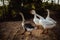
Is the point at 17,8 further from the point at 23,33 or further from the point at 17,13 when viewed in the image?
the point at 23,33

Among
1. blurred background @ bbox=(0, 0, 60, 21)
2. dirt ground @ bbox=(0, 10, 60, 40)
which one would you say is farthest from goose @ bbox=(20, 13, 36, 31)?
blurred background @ bbox=(0, 0, 60, 21)

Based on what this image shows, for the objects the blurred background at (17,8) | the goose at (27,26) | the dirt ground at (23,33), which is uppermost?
the blurred background at (17,8)

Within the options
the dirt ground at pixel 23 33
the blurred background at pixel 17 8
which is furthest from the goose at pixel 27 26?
the blurred background at pixel 17 8

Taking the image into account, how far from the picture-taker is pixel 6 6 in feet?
10.0

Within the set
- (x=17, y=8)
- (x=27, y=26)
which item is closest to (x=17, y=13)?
(x=17, y=8)

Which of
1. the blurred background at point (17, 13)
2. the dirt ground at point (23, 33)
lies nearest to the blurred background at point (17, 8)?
the blurred background at point (17, 13)

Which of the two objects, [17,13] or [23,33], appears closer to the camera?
[23,33]

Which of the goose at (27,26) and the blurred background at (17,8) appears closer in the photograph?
the goose at (27,26)

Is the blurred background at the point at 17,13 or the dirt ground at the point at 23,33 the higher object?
the blurred background at the point at 17,13

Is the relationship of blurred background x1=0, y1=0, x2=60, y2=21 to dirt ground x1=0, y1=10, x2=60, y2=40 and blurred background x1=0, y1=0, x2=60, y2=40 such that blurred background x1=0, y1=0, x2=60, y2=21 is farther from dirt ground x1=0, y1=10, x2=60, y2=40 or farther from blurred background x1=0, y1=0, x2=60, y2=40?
dirt ground x1=0, y1=10, x2=60, y2=40

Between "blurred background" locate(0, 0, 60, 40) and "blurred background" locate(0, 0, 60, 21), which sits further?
"blurred background" locate(0, 0, 60, 21)

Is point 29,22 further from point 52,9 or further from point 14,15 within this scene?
point 52,9

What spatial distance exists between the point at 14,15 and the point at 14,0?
0.25 meters

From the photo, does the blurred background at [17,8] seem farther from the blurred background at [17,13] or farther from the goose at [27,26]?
the goose at [27,26]
